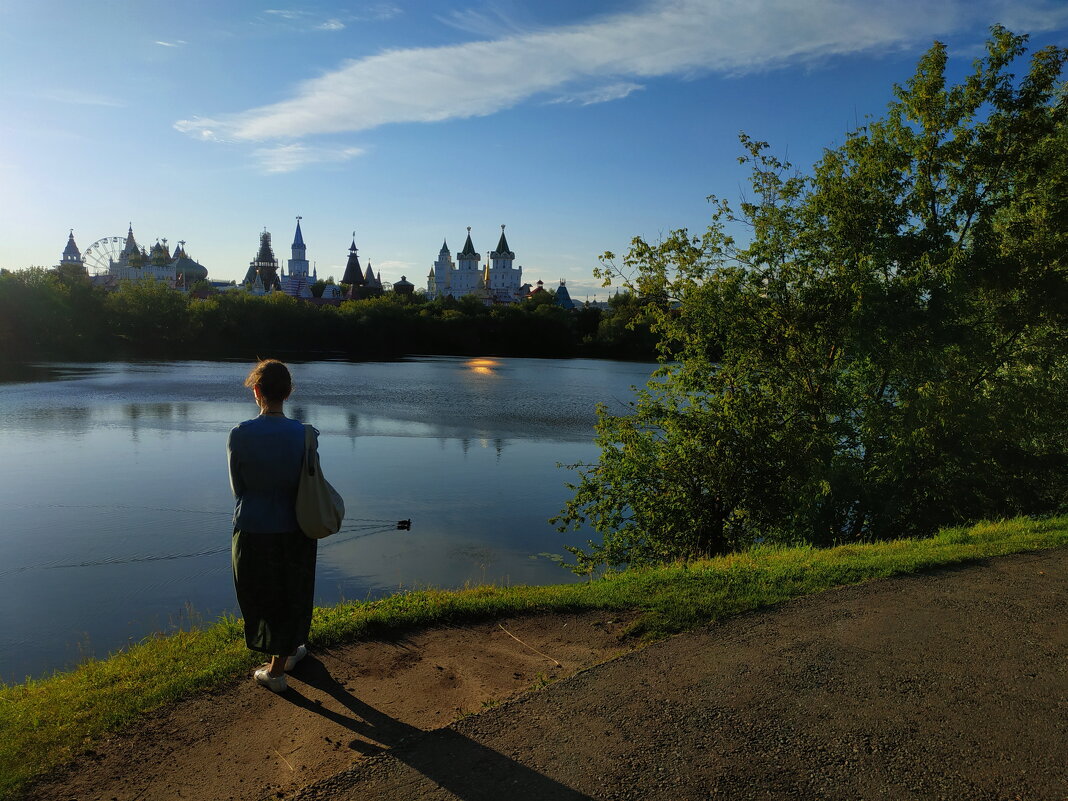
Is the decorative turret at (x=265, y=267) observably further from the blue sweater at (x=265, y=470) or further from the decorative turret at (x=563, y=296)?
the blue sweater at (x=265, y=470)

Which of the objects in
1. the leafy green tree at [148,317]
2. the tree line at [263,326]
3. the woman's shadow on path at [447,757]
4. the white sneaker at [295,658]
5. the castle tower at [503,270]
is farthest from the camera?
the castle tower at [503,270]

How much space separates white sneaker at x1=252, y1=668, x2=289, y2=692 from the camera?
14.7ft

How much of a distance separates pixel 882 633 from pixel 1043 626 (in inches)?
47.1

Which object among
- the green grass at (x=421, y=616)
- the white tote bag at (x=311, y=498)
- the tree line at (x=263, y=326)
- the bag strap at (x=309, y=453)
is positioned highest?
the tree line at (x=263, y=326)

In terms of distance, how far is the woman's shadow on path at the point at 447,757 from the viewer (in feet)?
10.8

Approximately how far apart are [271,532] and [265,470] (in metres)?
0.37

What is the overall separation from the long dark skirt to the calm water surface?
11.8ft

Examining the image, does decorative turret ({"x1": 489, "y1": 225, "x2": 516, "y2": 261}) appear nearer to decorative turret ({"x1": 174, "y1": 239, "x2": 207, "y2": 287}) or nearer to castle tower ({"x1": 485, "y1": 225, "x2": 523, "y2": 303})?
castle tower ({"x1": 485, "y1": 225, "x2": 523, "y2": 303})

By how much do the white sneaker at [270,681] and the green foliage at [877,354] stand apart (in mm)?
7258

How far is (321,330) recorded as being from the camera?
93.1m

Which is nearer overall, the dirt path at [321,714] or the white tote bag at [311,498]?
the dirt path at [321,714]

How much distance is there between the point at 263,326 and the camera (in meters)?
88.0

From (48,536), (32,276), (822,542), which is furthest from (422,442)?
(32,276)

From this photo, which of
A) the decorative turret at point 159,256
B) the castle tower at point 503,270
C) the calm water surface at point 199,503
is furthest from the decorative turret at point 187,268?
the calm water surface at point 199,503
